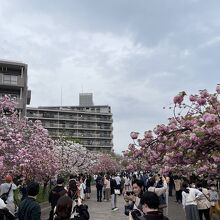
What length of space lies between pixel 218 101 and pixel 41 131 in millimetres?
18091

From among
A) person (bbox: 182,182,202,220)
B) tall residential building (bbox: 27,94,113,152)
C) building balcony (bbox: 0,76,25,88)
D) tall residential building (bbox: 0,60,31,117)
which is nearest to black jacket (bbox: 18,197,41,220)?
person (bbox: 182,182,202,220)

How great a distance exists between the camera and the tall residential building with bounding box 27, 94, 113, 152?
329ft

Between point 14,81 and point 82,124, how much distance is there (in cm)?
5581

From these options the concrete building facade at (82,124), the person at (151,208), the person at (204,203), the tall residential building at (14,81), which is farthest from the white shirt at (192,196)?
the concrete building facade at (82,124)

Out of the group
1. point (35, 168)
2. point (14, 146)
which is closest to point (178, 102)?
point (14, 146)

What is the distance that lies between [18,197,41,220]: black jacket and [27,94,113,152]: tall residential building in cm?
9265

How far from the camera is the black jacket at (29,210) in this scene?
6.43m

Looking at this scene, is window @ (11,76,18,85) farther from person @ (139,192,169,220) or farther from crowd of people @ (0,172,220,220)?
person @ (139,192,169,220)

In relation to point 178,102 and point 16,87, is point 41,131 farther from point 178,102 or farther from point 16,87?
point 16,87

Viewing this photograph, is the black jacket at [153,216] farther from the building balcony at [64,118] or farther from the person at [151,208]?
the building balcony at [64,118]

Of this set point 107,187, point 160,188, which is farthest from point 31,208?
point 107,187

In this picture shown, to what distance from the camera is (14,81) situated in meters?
49.7

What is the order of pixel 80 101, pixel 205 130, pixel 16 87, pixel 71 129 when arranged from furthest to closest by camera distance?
1. pixel 80 101
2. pixel 71 129
3. pixel 16 87
4. pixel 205 130

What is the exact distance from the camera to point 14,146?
16922mm
